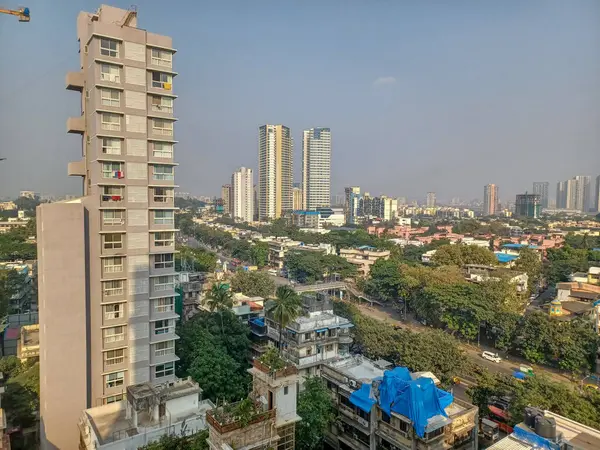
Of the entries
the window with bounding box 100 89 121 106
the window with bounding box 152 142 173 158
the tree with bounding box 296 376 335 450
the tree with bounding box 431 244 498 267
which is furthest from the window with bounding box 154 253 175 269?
the tree with bounding box 431 244 498 267

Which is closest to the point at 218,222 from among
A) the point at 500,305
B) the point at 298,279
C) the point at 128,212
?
the point at 298,279

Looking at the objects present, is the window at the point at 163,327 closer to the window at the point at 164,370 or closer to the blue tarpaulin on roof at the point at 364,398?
the window at the point at 164,370

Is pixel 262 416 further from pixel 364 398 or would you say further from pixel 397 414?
pixel 364 398

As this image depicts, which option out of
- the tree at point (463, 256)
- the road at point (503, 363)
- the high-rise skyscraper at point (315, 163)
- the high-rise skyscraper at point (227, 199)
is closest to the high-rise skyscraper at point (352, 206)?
the high-rise skyscraper at point (315, 163)

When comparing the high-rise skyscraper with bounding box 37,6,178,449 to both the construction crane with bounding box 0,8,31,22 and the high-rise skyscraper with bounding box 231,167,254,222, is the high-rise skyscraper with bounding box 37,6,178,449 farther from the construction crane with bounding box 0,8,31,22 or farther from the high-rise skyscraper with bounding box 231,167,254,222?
the high-rise skyscraper with bounding box 231,167,254,222

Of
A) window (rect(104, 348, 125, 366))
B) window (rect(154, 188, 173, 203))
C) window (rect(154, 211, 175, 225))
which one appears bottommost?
window (rect(104, 348, 125, 366))
